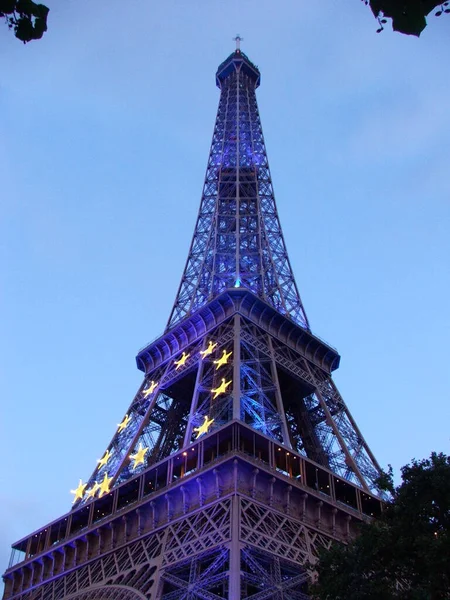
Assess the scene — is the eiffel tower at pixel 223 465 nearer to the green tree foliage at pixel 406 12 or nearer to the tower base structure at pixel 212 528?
the tower base structure at pixel 212 528

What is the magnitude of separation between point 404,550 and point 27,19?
1924cm

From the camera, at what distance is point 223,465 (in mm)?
32219

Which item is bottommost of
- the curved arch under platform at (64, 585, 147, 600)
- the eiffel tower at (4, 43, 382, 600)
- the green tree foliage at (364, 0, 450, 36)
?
the green tree foliage at (364, 0, 450, 36)

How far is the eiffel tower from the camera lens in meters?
30.5

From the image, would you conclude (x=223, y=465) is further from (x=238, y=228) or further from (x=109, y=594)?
(x=238, y=228)

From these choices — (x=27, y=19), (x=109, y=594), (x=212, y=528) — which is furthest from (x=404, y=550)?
(x=27, y=19)

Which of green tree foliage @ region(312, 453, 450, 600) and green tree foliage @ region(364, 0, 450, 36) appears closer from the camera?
green tree foliage @ region(364, 0, 450, 36)

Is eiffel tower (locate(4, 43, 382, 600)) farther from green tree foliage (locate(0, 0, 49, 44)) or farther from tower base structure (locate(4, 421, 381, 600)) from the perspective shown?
green tree foliage (locate(0, 0, 49, 44))

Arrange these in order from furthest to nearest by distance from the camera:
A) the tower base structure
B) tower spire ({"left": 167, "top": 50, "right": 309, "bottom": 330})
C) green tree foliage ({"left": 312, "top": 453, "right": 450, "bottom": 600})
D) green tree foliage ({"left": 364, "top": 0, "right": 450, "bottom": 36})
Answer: tower spire ({"left": 167, "top": 50, "right": 309, "bottom": 330}), the tower base structure, green tree foliage ({"left": 312, "top": 453, "right": 450, "bottom": 600}), green tree foliage ({"left": 364, "top": 0, "right": 450, "bottom": 36})

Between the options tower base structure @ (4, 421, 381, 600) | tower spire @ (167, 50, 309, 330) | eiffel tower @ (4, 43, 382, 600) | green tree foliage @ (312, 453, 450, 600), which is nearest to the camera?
green tree foliage @ (312, 453, 450, 600)

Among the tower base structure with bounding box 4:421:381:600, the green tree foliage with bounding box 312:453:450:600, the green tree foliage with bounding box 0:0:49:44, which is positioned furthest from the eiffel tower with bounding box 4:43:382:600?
the green tree foliage with bounding box 0:0:49:44

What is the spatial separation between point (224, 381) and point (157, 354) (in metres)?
12.3

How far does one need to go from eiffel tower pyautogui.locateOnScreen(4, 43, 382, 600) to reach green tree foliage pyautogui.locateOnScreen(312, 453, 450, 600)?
5463 mm

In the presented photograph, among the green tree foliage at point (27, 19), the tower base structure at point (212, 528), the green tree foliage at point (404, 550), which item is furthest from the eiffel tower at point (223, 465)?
the green tree foliage at point (27, 19)
